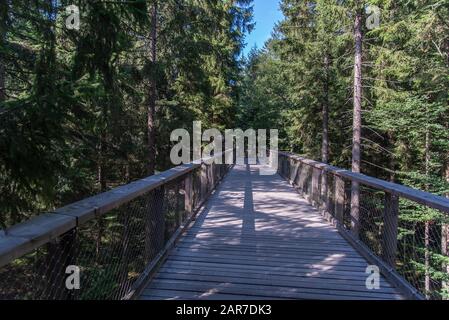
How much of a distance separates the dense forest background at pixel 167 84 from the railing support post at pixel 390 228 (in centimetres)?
322

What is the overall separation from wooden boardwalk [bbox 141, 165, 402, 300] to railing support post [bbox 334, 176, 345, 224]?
0.74 feet

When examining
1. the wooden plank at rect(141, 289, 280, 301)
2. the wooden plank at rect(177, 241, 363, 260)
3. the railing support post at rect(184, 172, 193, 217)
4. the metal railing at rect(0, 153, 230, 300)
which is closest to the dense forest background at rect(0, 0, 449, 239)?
the metal railing at rect(0, 153, 230, 300)

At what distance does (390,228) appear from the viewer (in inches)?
147

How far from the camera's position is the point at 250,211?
687 centimetres

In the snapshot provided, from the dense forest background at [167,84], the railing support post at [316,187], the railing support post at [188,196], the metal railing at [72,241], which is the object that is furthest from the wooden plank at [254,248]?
the railing support post at [316,187]

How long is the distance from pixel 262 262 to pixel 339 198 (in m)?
2.26

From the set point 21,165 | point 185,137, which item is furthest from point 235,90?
point 21,165

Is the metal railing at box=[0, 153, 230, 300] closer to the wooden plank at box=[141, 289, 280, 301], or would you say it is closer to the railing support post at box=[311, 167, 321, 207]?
the wooden plank at box=[141, 289, 280, 301]

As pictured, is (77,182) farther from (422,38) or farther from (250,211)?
(422,38)

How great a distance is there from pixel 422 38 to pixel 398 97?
2.90 metres

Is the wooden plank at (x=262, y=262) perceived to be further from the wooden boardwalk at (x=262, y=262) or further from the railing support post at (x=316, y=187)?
the railing support post at (x=316, y=187)

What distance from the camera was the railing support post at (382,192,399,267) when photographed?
368 cm

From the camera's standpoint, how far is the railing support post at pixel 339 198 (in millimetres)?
5670

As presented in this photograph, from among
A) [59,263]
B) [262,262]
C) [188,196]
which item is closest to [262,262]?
[262,262]
